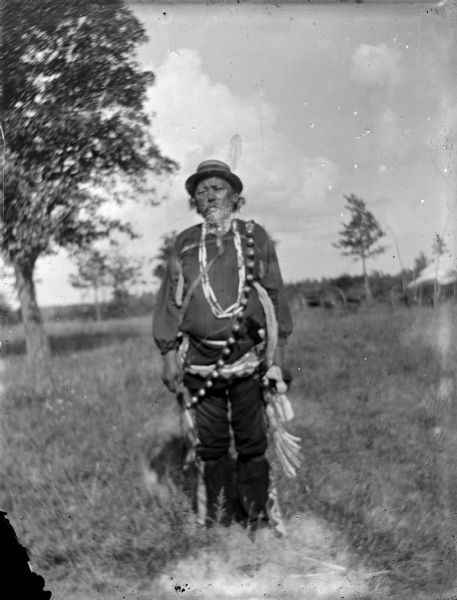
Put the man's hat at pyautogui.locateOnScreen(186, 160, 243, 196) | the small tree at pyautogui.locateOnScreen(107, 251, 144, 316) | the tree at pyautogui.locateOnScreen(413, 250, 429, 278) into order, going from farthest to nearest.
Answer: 1. the tree at pyautogui.locateOnScreen(413, 250, 429, 278)
2. the small tree at pyautogui.locateOnScreen(107, 251, 144, 316)
3. the man's hat at pyautogui.locateOnScreen(186, 160, 243, 196)

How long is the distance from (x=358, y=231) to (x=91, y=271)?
108 cm

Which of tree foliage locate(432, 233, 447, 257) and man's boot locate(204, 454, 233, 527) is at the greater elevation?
tree foliage locate(432, 233, 447, 257)

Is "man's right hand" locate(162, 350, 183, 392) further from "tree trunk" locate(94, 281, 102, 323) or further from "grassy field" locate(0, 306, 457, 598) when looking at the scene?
"tree trunk" locate(94, 281, 102, 323)

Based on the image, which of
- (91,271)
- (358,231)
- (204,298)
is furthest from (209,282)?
(358,231)

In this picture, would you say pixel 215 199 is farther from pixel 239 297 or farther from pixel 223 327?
pixel 223 327

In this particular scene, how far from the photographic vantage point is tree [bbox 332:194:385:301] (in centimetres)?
276

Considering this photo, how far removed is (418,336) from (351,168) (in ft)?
2.50

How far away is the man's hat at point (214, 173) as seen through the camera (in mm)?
2615

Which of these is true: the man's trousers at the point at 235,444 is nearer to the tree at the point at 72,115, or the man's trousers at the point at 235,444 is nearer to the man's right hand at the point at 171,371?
the man's right hand at the point at 171,371

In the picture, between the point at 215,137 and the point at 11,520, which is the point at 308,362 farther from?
the point at 11,520

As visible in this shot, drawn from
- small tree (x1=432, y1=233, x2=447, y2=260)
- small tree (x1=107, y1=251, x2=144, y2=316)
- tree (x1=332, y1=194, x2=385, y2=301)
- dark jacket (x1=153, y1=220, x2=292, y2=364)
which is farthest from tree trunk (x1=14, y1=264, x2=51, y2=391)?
small tree (x1=432, y1=233, x2=447, y2=260)

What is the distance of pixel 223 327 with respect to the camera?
2.62 metres

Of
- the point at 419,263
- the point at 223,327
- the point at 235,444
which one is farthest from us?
the point at 419,263

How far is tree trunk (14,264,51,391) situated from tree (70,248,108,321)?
19 cm
